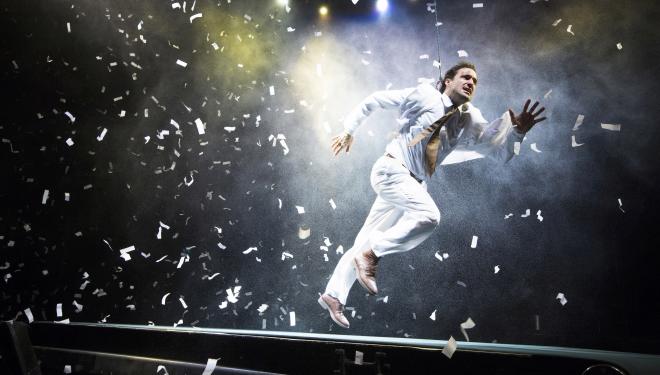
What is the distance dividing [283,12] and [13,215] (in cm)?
247

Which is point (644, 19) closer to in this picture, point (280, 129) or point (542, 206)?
point (542, 206)

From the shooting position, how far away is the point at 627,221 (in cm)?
189

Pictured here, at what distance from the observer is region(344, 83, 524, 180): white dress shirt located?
2168 millimetres

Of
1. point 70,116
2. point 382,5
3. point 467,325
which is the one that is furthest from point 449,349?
point 70,116

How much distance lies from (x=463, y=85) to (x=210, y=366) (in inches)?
85.9

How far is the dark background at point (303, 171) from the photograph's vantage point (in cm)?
194

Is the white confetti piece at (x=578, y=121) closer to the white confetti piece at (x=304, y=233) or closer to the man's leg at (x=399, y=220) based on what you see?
the man's leg at (x=399, y=220)

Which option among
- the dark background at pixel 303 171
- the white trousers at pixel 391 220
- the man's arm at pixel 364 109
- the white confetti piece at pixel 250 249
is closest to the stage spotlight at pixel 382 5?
the dark background at pixel 303 171

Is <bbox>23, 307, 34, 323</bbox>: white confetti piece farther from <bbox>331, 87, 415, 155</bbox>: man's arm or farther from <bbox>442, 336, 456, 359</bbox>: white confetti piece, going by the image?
<bbox>442, 336, 456, 359</bbox>: white confetti piece

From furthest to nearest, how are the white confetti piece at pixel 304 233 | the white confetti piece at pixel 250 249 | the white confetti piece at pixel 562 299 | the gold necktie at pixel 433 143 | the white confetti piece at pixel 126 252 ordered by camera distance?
the white confetti piece at pixel 126 252 → the white confetti piece at pixel 250 249 → the white confetti piece at pixel 304 233 → the gold necktie at pixel 433 143 → the white confetti piece at pixel 562 299

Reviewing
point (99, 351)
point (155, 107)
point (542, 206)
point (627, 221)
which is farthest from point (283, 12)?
point (99, 351)

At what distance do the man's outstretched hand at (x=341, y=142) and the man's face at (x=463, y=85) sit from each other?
652 mm

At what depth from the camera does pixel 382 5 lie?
2465 millimetres

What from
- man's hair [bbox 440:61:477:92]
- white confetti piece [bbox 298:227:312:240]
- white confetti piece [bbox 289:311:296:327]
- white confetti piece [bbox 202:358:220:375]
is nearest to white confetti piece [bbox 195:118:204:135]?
white confetti piece [bbox 298:227:312:240]
